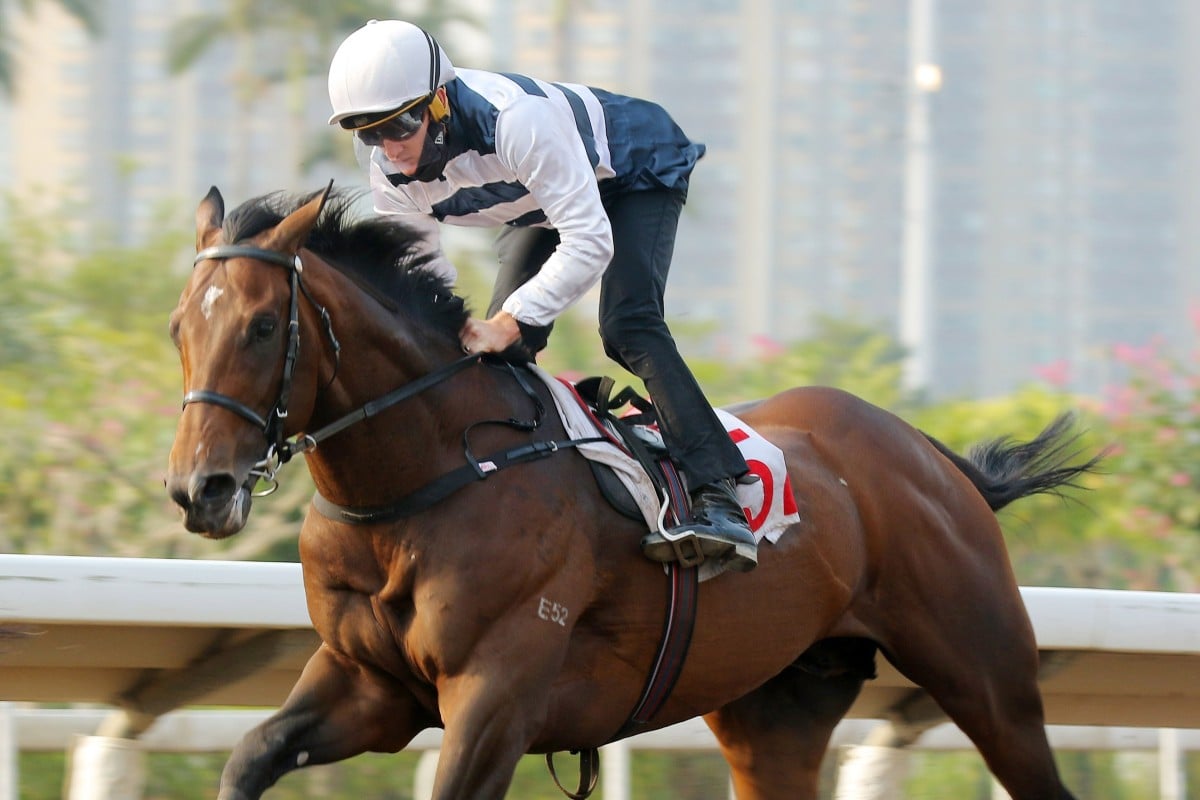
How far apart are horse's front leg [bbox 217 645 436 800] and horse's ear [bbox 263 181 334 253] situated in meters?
0.96

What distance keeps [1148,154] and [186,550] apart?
4540 centimetres

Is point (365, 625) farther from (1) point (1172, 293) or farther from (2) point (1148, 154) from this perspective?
(2) point (1148, 154)

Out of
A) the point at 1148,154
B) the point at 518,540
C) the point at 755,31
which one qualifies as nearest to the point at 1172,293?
the point at 1148,154

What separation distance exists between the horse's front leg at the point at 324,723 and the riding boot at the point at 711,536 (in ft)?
2.17

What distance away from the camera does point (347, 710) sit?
3709 millimetres

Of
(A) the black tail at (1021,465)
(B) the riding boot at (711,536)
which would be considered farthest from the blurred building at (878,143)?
(B) the riding boot at (711,536)

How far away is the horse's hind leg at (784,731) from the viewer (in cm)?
464

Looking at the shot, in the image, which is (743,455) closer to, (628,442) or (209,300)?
(628,442)

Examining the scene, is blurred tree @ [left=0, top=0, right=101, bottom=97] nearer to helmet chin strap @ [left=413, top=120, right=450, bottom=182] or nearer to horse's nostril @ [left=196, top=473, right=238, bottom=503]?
helmet chin strap @ [left=413, top=120, right=450, bottom=182]

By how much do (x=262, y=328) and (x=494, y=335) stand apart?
2.09 feet

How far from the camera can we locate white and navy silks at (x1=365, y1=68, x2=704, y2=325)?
366 cm

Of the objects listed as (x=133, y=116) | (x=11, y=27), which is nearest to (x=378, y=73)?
(x=11, y=27)

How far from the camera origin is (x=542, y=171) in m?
3.66

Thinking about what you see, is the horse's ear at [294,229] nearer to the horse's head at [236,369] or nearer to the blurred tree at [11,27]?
the horse's head at [236,369]
